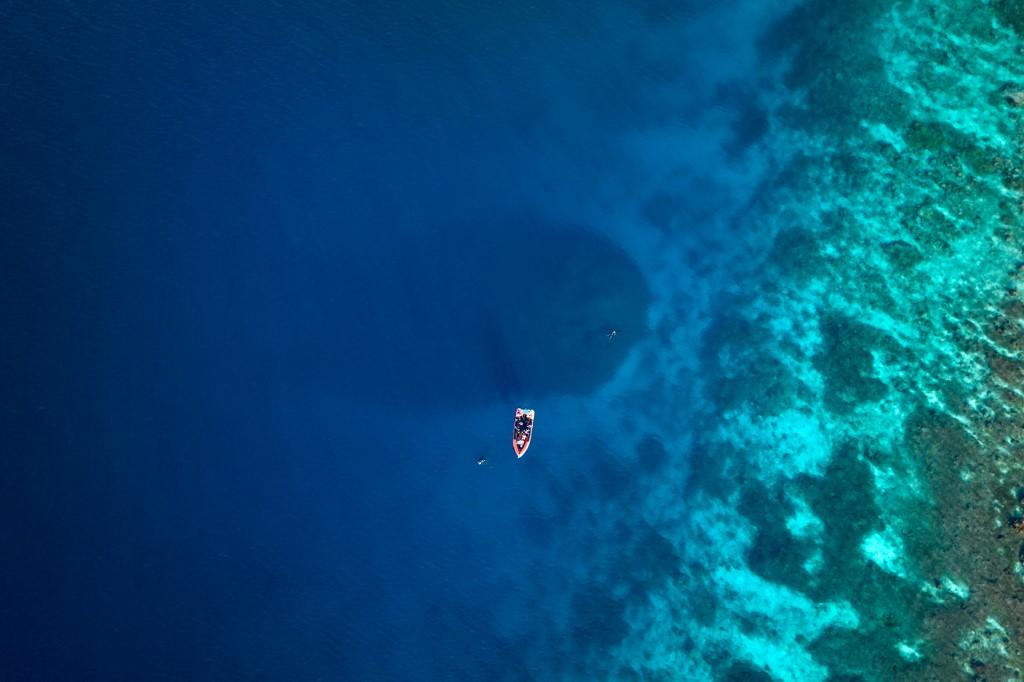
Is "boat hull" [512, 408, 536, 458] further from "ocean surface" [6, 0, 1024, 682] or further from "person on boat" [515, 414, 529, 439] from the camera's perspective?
"ocean surface" [6, 0, 1024, 682]

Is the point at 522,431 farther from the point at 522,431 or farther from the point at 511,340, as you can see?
the point at 511,340

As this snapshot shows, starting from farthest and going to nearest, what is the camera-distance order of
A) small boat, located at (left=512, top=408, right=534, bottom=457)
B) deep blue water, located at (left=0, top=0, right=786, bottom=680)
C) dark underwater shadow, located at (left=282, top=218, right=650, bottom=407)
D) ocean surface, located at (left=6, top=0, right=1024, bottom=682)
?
dark underwater shadow, located at (left=282, top=218, right=650, bottom=407) → small boat, located at (left=512, top=408, right=534, bottom=457) → deep blue water, located at (left=0, top=0, right=786, bottom=680) → ocean surface, located at (left=6, top=0, right=1024, bottom=682)

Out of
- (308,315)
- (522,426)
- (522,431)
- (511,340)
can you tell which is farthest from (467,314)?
(308,315)

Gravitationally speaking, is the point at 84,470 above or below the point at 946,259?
below

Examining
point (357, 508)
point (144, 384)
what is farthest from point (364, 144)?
point (357, 508)

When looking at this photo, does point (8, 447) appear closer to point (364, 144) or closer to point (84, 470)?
point (84, 470)

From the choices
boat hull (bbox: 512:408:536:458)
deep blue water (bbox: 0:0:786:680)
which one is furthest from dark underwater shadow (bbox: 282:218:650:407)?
boat hull (bbox: 512:408:536:458)
